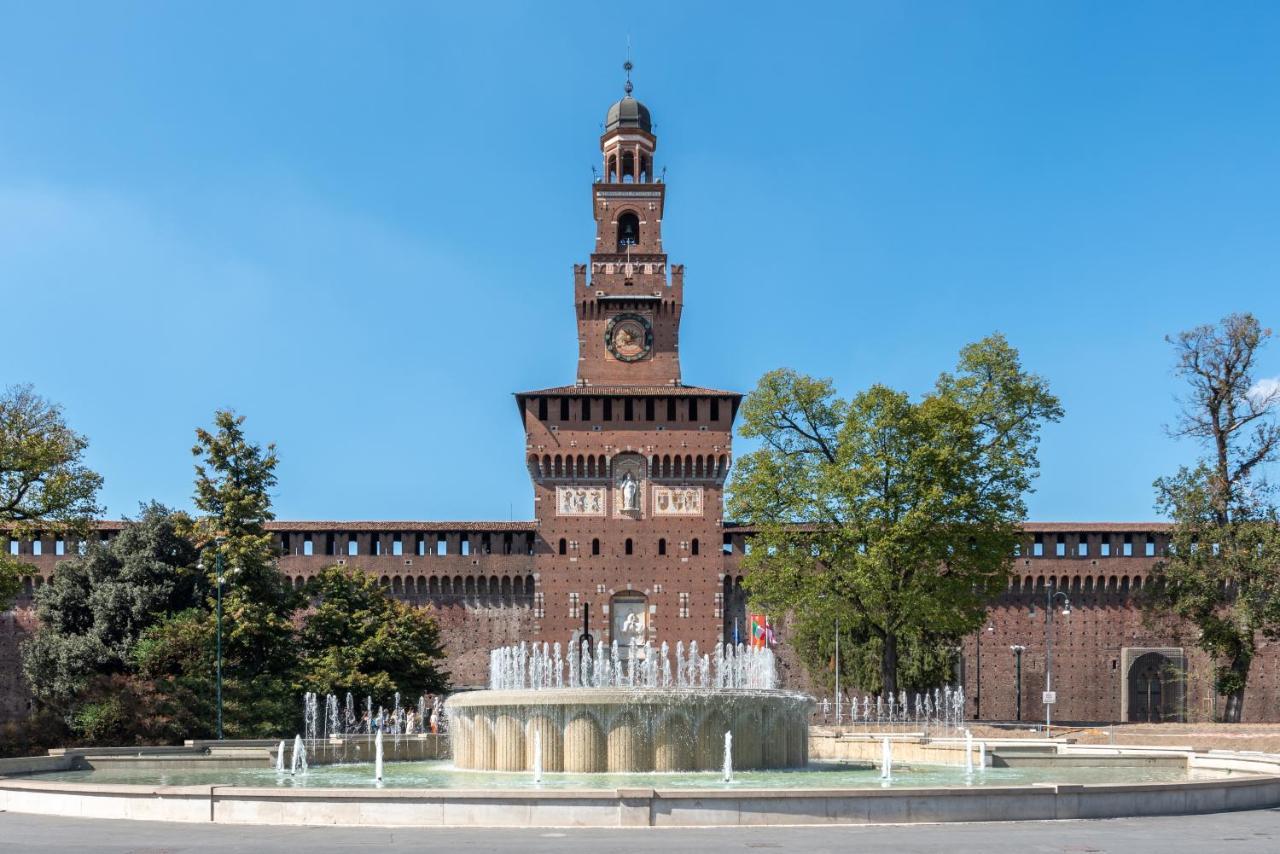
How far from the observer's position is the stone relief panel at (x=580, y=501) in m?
50.2

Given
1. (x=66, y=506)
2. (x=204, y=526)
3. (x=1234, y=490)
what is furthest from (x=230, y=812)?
(x=1234, y=490)

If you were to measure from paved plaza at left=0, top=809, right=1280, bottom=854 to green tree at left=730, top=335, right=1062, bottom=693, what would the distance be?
2318cm

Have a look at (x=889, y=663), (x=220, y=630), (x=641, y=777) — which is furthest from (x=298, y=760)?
(x=889, y=663)

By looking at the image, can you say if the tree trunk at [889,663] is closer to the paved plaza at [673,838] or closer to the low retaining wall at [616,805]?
the low retaining wall at [616,805]

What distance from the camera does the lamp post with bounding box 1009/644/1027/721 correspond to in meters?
50.7

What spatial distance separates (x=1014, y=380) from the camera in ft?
134

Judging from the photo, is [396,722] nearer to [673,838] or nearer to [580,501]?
[580,501]

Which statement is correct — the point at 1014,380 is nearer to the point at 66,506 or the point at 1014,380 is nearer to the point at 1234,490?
the point at 1234,490

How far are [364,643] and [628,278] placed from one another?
68.9 ft

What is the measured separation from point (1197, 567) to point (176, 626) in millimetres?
28486

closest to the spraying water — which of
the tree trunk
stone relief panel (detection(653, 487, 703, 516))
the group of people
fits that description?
the group of people

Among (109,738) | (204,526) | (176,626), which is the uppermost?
(204,526)

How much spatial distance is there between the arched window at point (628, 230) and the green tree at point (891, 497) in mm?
14892

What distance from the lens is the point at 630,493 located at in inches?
1971
